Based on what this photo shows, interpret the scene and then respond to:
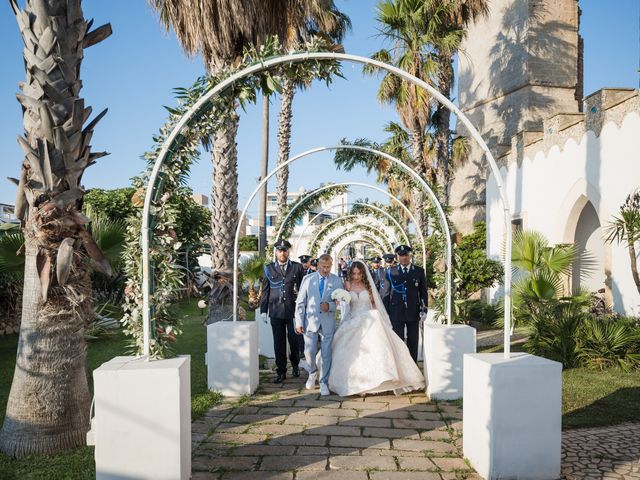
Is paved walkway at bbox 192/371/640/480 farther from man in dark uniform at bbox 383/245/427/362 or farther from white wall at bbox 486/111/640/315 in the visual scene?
white wall at bbox 486/111/640/315

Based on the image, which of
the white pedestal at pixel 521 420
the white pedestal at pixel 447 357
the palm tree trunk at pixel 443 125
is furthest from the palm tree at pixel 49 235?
the palm tree trunk at pixel 443 125

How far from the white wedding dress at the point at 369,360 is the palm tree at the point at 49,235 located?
3486 millimetres

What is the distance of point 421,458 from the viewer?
17.0 ft

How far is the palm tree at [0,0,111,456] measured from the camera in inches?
210

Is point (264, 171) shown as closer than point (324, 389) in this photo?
No

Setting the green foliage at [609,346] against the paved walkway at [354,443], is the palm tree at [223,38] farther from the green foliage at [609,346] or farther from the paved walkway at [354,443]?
the green foliage at [609,346]

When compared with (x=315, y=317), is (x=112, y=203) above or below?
above

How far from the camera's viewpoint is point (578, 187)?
14.0 meters

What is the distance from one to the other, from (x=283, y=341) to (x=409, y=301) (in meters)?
2.09

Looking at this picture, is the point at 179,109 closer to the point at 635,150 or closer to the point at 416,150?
the point at 635,150

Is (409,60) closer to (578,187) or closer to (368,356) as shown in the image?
(578,187)

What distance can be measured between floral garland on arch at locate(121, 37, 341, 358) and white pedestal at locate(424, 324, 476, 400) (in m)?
3.52

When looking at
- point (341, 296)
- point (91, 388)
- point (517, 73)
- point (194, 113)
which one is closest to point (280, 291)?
point (341, 296)

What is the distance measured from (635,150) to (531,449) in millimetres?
8809
